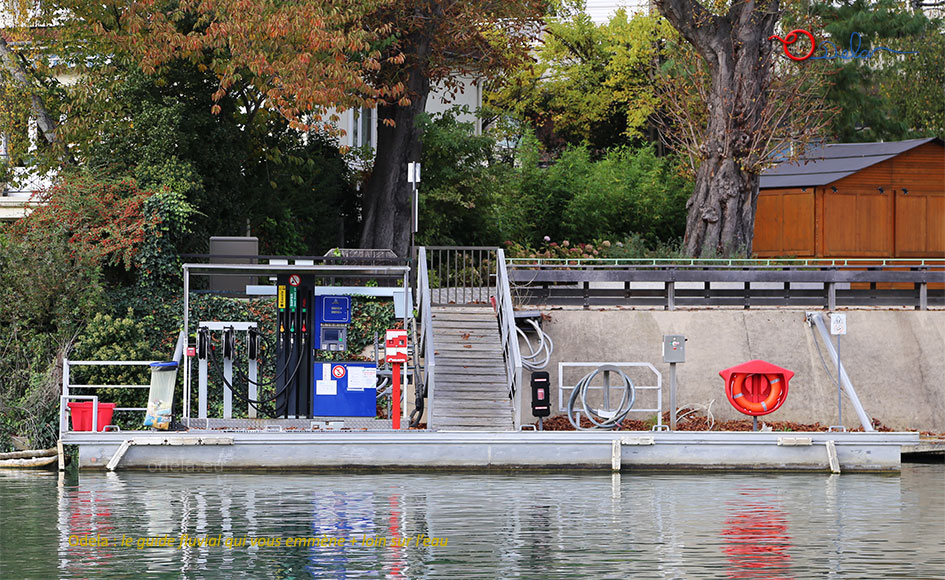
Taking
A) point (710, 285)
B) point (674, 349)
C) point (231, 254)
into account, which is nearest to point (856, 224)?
point (710, 285)

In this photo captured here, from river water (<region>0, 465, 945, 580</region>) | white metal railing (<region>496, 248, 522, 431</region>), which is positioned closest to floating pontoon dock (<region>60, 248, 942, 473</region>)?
white metal railing (<region>496, 248, 522, 431</region>)

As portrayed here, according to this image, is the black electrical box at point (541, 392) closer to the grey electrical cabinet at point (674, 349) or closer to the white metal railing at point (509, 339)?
the white metal railing at point (509, 339)

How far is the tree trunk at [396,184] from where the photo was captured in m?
32.5

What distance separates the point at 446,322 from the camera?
82.4 feet

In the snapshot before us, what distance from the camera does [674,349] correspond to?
Answer: 71.8ft

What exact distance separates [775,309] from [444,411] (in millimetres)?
7743

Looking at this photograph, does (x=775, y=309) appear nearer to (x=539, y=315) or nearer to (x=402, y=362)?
(x=539, y=315)

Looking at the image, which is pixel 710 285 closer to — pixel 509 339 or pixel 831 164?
pixel 509 339

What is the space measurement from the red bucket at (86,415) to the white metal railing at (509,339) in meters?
6.58

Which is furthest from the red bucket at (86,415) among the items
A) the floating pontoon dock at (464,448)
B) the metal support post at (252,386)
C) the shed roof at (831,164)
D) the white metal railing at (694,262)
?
the shed roof at (831,164)

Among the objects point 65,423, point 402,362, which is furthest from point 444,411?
point 65,423

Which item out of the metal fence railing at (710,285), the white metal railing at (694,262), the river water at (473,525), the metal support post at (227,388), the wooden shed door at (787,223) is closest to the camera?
the river water at (473,525)

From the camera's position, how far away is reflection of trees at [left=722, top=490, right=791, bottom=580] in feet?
41.7
